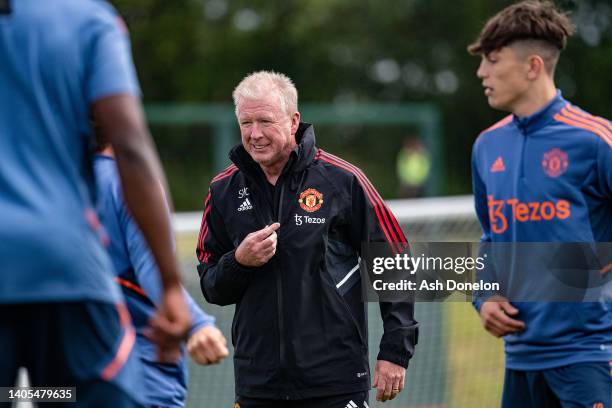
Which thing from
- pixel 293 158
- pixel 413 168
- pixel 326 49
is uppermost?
pixel 326 49

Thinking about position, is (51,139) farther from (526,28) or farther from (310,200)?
(526,28)

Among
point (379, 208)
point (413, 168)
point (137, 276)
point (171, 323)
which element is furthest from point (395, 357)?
point (413, 168)

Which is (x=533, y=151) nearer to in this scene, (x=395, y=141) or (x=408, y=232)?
(x=408, y=232)

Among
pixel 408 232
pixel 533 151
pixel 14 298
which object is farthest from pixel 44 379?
pixel 408 232

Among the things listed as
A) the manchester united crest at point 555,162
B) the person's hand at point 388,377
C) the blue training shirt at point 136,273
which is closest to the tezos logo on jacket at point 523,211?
the manchester united crest at point 555,162

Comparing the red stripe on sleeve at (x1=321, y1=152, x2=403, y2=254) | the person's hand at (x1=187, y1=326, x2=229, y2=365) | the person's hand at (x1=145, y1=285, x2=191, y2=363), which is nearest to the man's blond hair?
the red stripe on sleeve at (x1=321, y1=152, x2=403, y2=254)

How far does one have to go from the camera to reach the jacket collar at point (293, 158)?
4465mm

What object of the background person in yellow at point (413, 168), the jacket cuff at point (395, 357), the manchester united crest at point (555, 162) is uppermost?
the background person in yellow at point (413, 168)

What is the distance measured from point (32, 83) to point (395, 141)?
22.7m

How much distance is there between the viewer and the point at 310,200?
14.5 feet

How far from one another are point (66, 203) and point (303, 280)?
74.3 inches

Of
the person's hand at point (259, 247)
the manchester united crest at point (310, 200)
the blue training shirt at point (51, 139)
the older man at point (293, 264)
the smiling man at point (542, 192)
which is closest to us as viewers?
the blue training shirt at point (51, 139)

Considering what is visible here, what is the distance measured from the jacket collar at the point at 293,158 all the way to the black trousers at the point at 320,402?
3.15 ft

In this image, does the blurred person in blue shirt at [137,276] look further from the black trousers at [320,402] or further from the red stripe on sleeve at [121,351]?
the red stripe on sleeve at [121,351]
